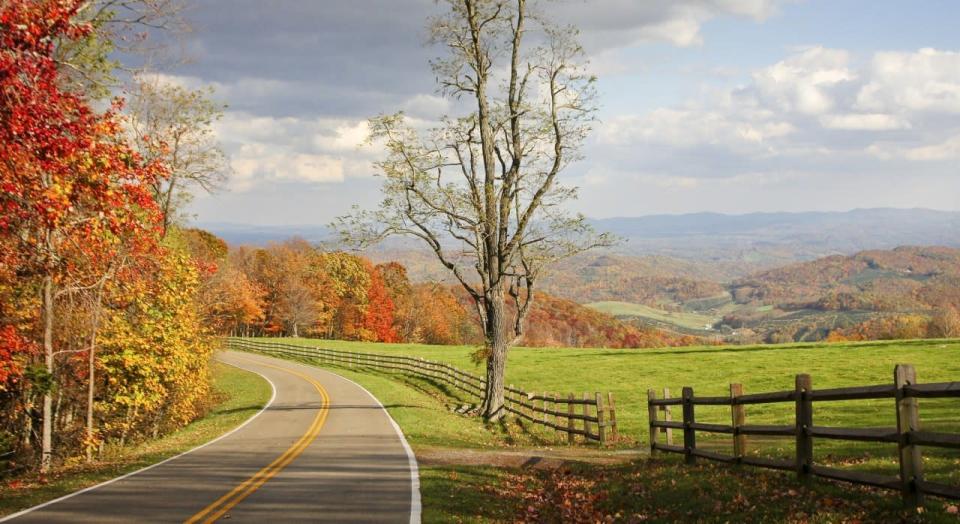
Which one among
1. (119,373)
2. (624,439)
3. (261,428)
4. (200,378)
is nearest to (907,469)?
(624,439)

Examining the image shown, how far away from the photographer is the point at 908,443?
767 cm

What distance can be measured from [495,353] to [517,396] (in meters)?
2.32

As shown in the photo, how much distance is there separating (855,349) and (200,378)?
122 ft

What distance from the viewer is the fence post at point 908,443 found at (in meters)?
7.57

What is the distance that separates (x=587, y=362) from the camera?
4853cm

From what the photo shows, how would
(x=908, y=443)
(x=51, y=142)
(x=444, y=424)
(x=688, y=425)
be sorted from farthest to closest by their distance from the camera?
(x=444, y=424), (x=688, y=425), (x=51, y=142), (x=908, y=443)

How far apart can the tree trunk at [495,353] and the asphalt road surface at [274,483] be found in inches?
170

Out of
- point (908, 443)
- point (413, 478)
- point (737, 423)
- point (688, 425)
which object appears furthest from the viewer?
point (413, 478)

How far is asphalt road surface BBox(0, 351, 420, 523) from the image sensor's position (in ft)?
36.4

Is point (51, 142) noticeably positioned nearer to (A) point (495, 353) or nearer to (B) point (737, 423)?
(B) point (737, 423)

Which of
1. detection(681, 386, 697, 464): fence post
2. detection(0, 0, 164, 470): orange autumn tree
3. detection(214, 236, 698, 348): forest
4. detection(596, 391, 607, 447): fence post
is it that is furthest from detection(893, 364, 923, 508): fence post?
detection(214, 236, 698, 348): forest

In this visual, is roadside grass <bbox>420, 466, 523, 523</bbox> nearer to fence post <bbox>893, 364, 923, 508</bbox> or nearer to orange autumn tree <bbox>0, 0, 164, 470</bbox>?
fence post <bbox>893, 364, 923, 508</bbox>

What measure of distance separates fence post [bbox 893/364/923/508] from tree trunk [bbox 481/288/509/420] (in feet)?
63.5

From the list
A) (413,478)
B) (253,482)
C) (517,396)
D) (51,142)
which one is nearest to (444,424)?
(517,396)
